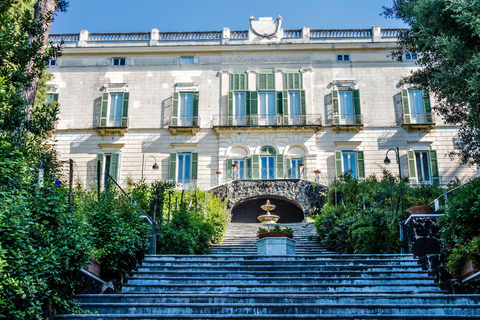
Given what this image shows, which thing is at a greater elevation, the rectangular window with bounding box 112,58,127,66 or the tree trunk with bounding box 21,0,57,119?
the rectangular window with bounding box 112,58,127,66

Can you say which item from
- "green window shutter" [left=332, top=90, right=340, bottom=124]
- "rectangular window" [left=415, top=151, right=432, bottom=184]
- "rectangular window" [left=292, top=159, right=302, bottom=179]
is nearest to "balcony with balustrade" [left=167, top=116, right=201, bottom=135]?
"rectangular window" [left=292, top=159, right=302, bottom=179]

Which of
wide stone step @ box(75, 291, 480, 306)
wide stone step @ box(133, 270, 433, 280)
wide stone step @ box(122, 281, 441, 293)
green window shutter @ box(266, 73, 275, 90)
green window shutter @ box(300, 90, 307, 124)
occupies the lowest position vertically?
wide stone step @ box(75, 291, 480, 306)

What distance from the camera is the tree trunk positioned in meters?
11.4

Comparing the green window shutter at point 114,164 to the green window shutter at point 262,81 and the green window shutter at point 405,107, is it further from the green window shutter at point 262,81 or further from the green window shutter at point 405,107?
the green window shutter at point 405,107

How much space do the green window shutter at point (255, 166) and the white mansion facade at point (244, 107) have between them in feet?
0.15

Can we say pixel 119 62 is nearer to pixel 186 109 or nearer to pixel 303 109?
pixel 186 109

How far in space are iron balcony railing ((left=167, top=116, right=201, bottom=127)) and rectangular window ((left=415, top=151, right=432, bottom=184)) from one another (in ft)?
33.1

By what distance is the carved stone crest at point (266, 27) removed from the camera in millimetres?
28047

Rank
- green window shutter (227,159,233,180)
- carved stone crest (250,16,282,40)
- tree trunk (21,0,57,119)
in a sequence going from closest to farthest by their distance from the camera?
tree trunk (21,0,57,119) < green window shutter (227,159,233,180) < carved stone crest (250,16,282,40)

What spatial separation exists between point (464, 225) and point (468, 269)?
0.71 m

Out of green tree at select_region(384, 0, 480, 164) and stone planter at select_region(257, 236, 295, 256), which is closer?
green tree at select_region(384, 0, 480, 164)

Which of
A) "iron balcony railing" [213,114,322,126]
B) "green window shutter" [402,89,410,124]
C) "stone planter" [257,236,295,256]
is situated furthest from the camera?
"iron balcony railing" [213,114,322,126]

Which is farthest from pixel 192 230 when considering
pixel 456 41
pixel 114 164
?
pixel 114 164

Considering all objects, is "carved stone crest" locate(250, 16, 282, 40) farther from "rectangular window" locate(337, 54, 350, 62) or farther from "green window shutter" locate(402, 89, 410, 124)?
"green window shutter" locate(402, 89, 410, 124)
